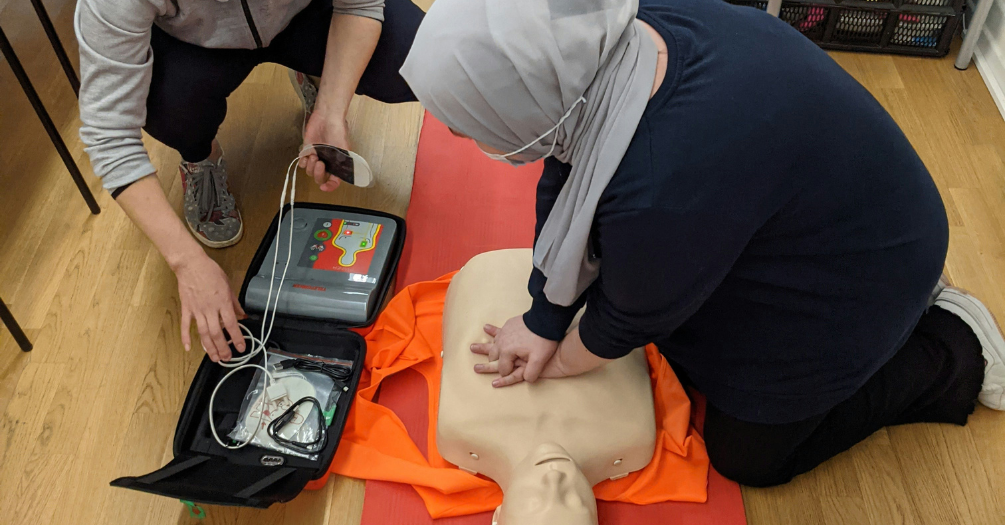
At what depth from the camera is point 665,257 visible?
69cm

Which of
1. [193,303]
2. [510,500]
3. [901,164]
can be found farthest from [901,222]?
[193,303]

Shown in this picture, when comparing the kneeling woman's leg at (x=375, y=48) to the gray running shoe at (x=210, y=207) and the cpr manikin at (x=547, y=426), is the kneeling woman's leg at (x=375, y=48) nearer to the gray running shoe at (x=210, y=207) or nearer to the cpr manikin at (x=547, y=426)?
the gray running shoe at (x=210, y=207)

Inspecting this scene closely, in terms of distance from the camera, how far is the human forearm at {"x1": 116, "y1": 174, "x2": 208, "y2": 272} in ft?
3.49

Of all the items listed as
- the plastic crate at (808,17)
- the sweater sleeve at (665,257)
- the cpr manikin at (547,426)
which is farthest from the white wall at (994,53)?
the sweater sleeve at (665,257)

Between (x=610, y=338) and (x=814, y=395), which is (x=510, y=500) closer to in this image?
(x=610, y=338)

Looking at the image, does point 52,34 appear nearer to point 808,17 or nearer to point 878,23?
point 808,17

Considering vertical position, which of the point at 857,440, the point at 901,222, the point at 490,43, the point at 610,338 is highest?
the point at 490,43

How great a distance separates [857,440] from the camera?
1123 millimetres

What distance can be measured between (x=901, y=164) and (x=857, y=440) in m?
0.56

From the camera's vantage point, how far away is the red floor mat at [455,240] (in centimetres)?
111

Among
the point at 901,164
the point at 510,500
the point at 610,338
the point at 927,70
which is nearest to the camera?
the point at 901,164

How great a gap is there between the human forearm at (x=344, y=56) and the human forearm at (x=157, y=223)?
1.07 feet

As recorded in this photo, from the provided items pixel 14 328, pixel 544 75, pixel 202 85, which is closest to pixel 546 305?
pixel 544 75

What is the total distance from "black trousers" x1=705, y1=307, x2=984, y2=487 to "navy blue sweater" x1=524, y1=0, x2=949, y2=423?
5.6 inches
